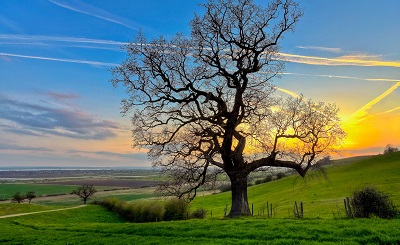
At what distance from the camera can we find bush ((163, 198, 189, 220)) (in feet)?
151

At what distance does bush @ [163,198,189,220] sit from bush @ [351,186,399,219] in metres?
27.1

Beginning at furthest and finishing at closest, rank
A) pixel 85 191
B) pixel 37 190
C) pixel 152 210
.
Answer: pixel 37 190 < pixel 85 191 < pixel 152 210

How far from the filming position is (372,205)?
2288cm

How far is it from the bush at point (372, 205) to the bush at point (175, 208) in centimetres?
2708

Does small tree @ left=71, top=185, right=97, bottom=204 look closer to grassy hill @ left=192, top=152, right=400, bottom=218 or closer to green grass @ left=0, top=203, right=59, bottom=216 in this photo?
green grass @ left=0, top=203, right=59, bottom=216

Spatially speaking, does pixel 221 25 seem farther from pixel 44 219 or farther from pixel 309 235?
pixel 44 219

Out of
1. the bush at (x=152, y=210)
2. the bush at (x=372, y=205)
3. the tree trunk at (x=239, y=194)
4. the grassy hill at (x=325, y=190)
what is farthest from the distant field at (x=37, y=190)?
the bush at (x=372, y=205)

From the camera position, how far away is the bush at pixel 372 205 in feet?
73.8

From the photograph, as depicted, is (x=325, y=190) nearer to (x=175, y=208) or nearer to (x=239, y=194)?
(x=175, y=208)

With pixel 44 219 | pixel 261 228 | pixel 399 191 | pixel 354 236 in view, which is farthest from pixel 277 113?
pixel 44 219

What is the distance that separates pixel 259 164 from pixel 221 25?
42.4 feet

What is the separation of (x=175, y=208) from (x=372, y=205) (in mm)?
29842

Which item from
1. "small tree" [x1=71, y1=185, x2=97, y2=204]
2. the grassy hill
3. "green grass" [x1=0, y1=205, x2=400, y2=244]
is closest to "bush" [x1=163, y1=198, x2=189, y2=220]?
the grassy hill

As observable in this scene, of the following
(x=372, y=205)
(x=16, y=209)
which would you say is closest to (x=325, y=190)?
(x=372, y=205)
